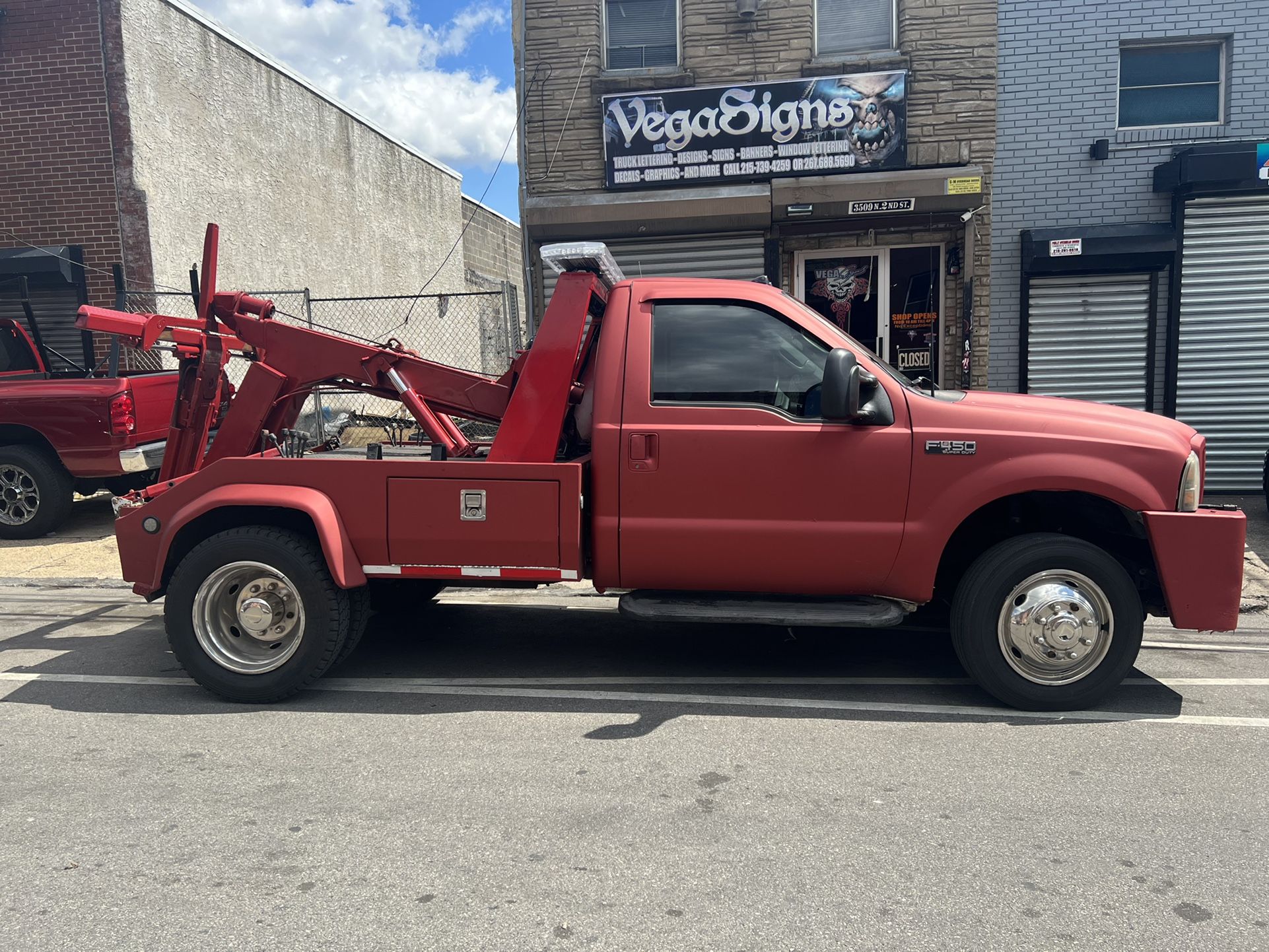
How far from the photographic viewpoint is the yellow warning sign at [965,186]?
10.1 meters

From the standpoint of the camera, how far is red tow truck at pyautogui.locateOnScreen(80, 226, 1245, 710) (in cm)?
456

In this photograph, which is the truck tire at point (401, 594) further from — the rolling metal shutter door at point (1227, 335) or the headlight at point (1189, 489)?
the rolling metal shutter door at point (1227, 335)

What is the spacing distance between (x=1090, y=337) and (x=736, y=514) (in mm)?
7587

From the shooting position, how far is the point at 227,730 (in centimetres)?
455

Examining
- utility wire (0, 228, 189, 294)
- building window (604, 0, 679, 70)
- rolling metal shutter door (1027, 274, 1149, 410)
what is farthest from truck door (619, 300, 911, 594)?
utility wire (0, 228, 189, 294)

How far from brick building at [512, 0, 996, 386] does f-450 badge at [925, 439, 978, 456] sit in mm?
6450

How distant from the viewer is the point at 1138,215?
10.2m

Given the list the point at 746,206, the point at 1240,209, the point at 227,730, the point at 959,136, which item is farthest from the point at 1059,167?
the point at 227,730

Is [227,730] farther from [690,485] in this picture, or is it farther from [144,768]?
[690,485]

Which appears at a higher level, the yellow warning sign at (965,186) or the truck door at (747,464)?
the yellow warning sign at (965,186)

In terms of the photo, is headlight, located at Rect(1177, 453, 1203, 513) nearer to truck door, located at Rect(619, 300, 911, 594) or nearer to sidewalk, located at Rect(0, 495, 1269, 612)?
truck door, located at Rect(619, 300, 911, 594)

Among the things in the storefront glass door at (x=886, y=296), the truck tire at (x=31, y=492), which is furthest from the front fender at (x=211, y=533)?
the storefront glass door at (x=886, y=296)

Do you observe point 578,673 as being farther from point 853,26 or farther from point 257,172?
point 257,172

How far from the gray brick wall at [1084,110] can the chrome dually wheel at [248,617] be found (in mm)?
8647
